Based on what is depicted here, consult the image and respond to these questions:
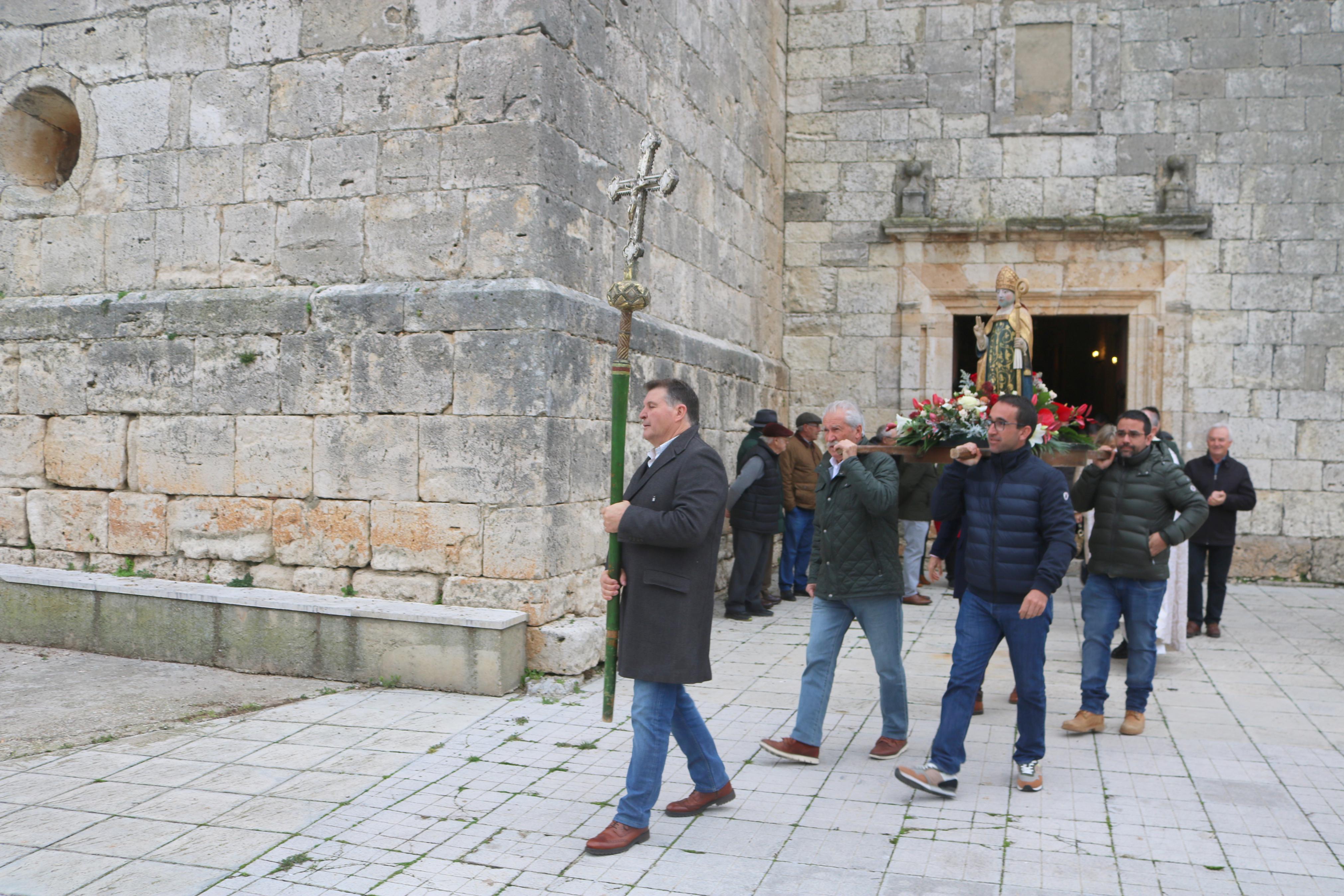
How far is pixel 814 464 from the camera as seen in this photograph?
30.2ft

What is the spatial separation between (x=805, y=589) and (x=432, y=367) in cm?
482

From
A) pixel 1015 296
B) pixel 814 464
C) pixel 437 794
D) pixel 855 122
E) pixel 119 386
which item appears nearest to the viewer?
pixel 437 794

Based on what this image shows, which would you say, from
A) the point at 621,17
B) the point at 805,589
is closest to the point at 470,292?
the point at 621,17

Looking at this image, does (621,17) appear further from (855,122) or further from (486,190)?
(855,122)

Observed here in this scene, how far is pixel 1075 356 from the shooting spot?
16188 mm

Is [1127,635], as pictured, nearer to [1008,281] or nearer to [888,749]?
[888,749]

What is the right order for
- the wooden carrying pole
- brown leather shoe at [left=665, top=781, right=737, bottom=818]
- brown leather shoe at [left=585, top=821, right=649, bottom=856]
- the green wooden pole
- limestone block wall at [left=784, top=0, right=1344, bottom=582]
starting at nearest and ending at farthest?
brown leather shoe at [left=585, top=821, right=649, bottom=856] → the green wooden pole → brown leather shoe at [left=665, top=781, right=737, bottom=818] → the wooden carrying pole → limestone block wall at [left=784, top=0, right=1344, bottom=582]

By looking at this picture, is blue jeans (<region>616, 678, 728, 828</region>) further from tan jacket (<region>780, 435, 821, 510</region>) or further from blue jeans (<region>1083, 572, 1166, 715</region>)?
tan jacket (<region>780, 435, 821, 510</region>)

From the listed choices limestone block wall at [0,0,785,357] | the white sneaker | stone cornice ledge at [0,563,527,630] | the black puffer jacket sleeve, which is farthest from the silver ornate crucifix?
the white sneaker

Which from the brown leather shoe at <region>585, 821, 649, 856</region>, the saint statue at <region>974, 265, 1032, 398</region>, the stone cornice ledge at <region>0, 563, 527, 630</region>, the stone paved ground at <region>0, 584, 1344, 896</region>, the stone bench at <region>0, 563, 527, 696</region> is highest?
the saint statue at <region>974, 265, 1032, 398</region>

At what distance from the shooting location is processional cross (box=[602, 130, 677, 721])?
12.3 ft

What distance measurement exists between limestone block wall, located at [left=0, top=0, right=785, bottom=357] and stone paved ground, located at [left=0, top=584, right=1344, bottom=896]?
2607 millimetres

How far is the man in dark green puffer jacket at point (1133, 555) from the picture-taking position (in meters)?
5.19

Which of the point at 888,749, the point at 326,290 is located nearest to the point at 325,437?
the point at 326,290
